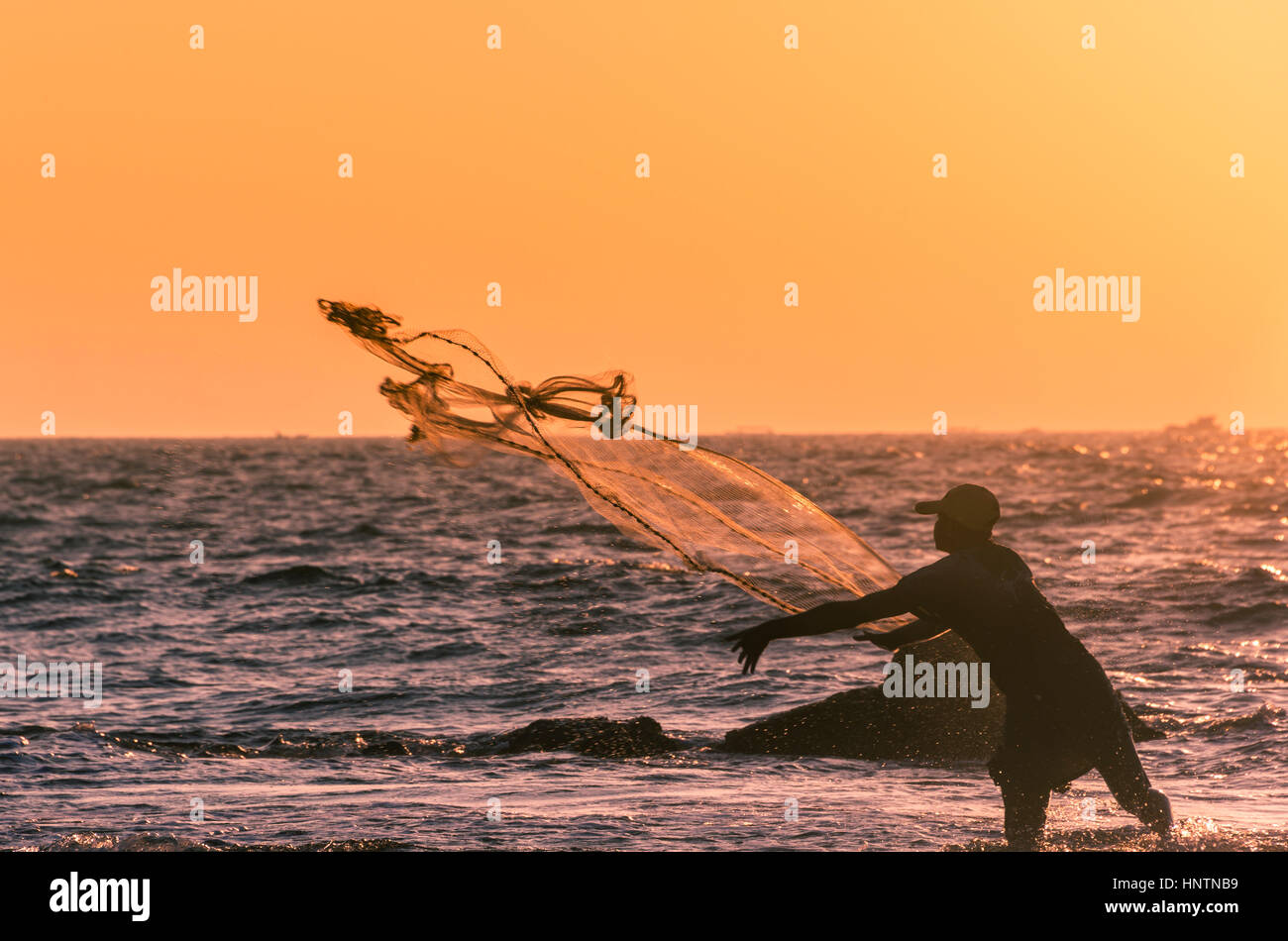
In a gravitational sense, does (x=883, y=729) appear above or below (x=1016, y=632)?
below

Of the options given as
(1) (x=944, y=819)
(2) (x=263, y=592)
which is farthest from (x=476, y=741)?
(2) (x=263, y=592)

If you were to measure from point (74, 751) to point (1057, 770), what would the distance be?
9.10 meters

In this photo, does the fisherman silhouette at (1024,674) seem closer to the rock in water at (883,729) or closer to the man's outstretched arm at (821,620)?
the man's outstretched arm at (821,620)

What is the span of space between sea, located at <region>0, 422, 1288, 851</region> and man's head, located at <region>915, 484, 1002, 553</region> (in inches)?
64.1

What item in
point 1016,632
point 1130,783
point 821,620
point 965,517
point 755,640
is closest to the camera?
point 755,640

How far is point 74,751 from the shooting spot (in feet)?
38.6

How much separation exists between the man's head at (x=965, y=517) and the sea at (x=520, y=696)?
1.63 m

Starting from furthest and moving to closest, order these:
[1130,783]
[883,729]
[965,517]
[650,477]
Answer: [883,729], [650,477], [1130,783], [965,517]

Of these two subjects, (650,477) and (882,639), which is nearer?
(882,639)

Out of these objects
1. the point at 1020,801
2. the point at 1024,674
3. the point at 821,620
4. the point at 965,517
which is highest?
the point at 965,517

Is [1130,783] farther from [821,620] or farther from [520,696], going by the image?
[520,696]

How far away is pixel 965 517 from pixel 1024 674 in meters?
0.84

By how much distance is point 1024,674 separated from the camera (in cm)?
612

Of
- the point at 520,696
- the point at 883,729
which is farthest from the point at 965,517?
the point at 520,696
